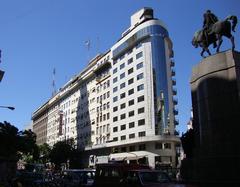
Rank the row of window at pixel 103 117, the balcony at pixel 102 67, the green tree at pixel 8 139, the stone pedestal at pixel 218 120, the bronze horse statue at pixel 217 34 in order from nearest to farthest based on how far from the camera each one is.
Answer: the stone pedestal at pixel 218 120
the bronze horse statue at pixel 217 34
the green tree at pixel 8 139
the row of window at pixel 103 117
the balcony at pixel 102 67

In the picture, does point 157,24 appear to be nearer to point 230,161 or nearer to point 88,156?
point 88,156

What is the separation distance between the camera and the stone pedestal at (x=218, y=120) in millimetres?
19594

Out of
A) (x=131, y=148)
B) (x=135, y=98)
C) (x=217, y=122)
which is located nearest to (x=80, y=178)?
(x=217, y=122)

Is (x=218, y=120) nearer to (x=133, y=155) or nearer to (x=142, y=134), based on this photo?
(x=142, y=134)

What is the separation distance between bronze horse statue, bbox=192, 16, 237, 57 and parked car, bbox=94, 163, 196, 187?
10.2m

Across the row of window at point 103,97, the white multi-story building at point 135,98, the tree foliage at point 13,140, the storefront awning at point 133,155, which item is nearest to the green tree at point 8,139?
the tree foliage at point 13,140

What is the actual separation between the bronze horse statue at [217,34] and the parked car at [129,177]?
1021 cm

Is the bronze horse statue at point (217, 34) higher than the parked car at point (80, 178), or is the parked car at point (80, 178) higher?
the bronze horse statue at point (217, 34)

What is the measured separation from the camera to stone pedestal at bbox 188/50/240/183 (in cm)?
1959

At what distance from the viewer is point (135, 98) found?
76.7 m

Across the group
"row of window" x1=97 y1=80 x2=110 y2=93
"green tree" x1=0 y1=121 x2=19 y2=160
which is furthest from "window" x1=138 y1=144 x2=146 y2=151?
"green tree" x1=0 y1=121 x2=19 y2=160

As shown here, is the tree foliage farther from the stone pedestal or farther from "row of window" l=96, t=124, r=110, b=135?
the stone pedestal

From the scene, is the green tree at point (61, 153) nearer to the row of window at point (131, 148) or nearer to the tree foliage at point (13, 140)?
the row of window at point (131, 148)

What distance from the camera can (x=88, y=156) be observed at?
95.9 m
